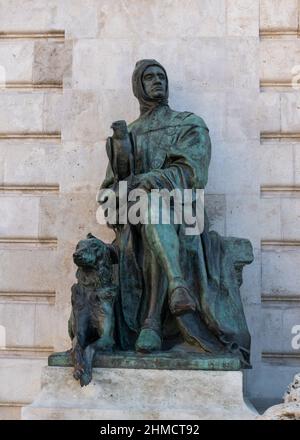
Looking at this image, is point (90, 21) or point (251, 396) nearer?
point (251, 396)

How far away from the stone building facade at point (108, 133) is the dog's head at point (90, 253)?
3.99ft

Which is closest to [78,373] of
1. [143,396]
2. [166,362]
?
[143,396]

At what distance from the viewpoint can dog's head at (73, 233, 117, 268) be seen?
19.5 feet

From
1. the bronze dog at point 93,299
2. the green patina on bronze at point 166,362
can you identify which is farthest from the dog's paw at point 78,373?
the bronze dog at point 93,299

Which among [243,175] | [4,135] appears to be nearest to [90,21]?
[4,135]

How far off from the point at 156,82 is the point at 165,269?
1.68 m

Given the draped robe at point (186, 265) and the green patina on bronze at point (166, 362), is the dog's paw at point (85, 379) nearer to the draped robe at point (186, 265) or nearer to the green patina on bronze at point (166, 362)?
the green patina on bronze at point (166, 362)

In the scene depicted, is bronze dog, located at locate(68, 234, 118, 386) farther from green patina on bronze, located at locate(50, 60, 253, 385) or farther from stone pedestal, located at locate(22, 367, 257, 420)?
stone pedestal, located at locate(22, 367, 257, 420)

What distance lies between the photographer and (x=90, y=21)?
767cm

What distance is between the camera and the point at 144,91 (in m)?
6.80

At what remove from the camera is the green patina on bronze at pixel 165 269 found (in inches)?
226
